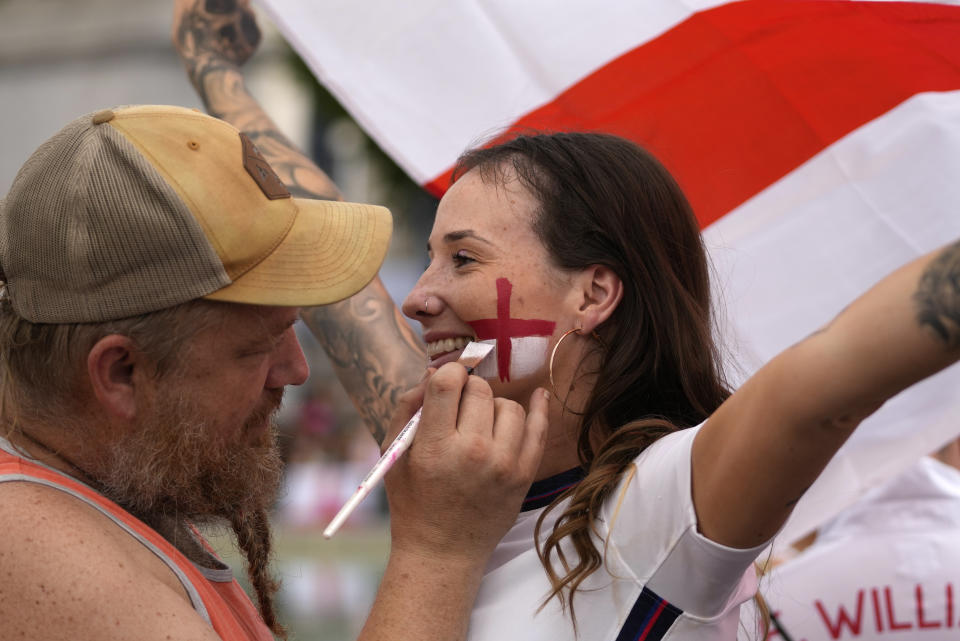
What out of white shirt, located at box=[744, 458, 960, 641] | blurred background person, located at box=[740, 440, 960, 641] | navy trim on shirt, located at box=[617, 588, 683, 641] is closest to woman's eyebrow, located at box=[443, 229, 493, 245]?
navy trim on shirt, located at box=[617, 588, 683, 641]

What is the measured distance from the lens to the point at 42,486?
1.87 meters

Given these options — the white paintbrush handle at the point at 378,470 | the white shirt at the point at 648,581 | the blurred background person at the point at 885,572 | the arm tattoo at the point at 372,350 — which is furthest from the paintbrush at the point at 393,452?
the blurred background person at the point at 885,572

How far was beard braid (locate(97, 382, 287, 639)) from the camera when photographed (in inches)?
81.4

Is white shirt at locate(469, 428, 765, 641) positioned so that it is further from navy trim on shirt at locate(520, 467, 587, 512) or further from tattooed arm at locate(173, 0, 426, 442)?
tattooed arm at locate(173, 0, 426, 442)

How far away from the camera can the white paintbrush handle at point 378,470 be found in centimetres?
184

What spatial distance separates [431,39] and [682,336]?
191 centimetres

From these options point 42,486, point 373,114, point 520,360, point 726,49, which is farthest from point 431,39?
point 42,486

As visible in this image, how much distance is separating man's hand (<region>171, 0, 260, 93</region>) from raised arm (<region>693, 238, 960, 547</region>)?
249cm

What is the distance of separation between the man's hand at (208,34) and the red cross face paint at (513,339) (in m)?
1.72

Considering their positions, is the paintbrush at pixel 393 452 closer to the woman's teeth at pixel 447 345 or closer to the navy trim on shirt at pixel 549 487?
the woman's teeth at pixel 447 345

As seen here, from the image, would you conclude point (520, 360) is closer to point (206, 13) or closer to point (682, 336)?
point (682, 336)

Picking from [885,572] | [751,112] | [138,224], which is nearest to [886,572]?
[885,572]

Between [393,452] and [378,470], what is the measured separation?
83 millimetres

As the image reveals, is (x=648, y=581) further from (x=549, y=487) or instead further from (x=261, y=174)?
(x=261, y=174)
